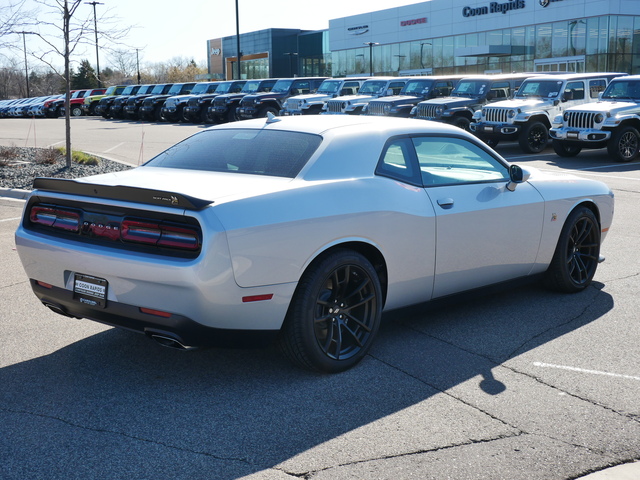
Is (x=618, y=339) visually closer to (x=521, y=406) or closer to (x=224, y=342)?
(x=521, y=406)

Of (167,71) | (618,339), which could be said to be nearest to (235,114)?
(618,339)

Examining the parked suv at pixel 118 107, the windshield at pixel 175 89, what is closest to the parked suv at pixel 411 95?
the windshield at pixel 175 89

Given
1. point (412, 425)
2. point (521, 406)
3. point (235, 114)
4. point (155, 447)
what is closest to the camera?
point (155, 447)

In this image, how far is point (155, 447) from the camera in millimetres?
3537

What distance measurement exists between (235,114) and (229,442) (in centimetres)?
2850

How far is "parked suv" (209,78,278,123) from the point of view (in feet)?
103

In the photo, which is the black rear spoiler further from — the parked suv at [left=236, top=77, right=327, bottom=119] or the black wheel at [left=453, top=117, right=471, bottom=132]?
the parked suv at [left=236, top=77, right=327, bottom=119]

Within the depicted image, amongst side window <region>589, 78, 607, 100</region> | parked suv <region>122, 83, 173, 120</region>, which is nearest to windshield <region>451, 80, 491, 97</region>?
side window <region>589, 78, 607, 100</region>

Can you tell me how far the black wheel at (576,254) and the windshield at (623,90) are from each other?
13385 millimetres

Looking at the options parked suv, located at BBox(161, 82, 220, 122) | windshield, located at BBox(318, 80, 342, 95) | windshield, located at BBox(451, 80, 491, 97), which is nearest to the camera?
→ windshield, located at BBox(451, 80, 491, 97)

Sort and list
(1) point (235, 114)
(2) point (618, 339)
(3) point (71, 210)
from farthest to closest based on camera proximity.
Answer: (1) point (235, 114) < (2) point (618, 339) < (3) point (71, 210)

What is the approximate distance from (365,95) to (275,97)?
217 inches

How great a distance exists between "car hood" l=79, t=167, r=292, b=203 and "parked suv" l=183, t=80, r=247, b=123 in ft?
94.3

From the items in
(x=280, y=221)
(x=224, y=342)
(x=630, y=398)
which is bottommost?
(x=630, y=398)
